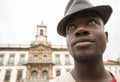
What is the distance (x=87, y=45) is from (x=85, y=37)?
5cm

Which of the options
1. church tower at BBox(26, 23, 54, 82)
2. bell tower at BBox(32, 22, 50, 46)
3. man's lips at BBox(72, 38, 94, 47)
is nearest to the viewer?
man's lips at BBox(72, 38, 94, 47)

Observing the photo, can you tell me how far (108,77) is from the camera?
3.54ft

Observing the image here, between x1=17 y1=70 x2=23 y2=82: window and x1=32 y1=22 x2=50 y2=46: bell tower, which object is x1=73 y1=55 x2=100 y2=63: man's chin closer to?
x1=17 y1=70 x2=23 y2=82: window

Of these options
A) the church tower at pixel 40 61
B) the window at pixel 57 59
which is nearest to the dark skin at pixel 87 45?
the church tower at pixel 40 61

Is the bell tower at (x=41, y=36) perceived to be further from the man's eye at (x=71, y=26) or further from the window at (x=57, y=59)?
the man's eye at (x=71, y=26)

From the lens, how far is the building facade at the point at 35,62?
24656 millimetres

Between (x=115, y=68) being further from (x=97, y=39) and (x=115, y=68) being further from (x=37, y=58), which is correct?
(x=97, y=39)

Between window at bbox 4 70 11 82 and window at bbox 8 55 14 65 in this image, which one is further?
window at bbox 8 55 14 65

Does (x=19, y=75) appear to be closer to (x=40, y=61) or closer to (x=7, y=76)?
(x=7, y=76)

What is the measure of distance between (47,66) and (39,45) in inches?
171

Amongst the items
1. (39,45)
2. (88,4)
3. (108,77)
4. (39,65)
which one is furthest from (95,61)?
(39,45)

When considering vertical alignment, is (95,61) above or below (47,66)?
above

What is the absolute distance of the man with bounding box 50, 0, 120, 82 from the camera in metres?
0.90

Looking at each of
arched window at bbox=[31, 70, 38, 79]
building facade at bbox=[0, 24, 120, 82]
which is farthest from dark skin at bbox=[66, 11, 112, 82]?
arched window at bbox=[31, 70, 38, 79]
